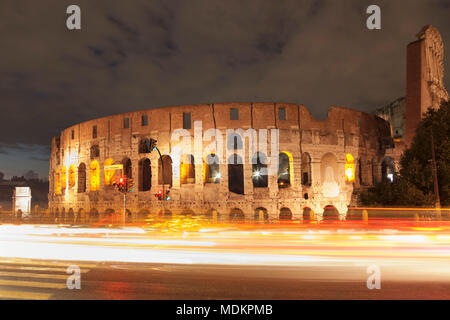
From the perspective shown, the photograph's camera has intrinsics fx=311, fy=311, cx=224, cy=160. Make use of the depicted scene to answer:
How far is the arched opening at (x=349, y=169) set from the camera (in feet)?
90.5

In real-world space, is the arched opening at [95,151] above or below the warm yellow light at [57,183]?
above

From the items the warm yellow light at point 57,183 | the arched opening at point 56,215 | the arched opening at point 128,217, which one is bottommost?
the arched opening at point 56,215

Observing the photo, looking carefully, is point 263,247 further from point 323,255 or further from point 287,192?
point 287,192

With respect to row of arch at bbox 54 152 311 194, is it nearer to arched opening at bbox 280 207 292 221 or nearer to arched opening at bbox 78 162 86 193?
arched opening at bbox 78 162 86 193

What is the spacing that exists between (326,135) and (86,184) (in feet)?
75.9

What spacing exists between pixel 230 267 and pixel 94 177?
2814cm

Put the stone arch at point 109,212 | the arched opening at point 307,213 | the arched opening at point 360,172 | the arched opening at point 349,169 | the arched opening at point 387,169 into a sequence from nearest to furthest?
the arched opening at point 307,213 → the arched opening at point 349,169 → the stone arch at point 109,212 → the arched opening at point 360,172 → the arched opening at point 387,169

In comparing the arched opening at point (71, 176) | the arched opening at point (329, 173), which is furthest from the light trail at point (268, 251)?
the arched opening at point (71, 176)

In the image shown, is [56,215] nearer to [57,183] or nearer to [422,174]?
[57,183]

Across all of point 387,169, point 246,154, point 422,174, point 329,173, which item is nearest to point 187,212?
point 246,154

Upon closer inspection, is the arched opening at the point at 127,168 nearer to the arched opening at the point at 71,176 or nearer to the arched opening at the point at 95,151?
the arched opening at the point at 95,151

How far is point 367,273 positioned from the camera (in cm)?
579

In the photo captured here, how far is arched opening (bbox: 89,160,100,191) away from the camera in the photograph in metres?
30.8

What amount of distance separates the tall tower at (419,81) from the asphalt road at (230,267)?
23060 millimetres
